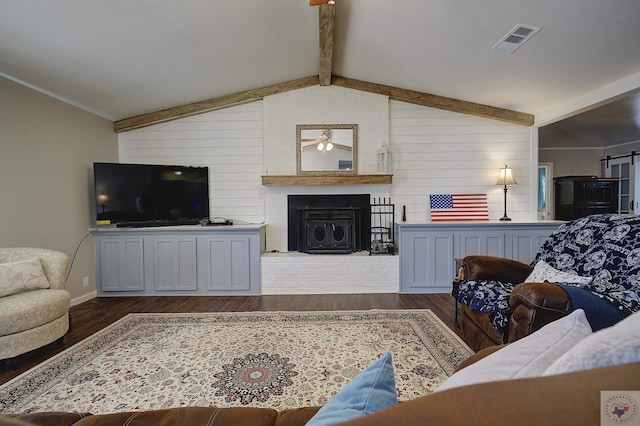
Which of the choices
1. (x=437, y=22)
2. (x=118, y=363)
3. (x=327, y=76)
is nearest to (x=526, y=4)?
(x=437, y=22)

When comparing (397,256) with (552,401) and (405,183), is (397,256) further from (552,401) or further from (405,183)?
(552,401)

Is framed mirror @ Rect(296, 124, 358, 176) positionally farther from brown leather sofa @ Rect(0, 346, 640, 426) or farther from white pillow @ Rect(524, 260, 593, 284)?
brown leather sofa @ Rect(0, 346, 640, 426)

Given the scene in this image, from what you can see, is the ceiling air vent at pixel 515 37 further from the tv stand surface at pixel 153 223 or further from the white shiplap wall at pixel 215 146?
the tv stand surface at pixel 153 223

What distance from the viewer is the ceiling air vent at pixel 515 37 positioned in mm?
2611

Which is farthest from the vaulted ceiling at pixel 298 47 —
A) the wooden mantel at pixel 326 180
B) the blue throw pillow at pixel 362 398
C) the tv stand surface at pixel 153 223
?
the blue throw pillow at pixel 362 398

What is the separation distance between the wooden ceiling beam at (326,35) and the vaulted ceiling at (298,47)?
0.39 feet

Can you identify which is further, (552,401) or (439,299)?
(439,299)

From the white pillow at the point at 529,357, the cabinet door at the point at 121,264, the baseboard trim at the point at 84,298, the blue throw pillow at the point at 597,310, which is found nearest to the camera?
the white pillow at the point at 529,357

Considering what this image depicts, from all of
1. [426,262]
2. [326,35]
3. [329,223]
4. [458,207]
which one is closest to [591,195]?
[458,207]

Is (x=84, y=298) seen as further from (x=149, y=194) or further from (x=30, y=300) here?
(x=30, y=300)

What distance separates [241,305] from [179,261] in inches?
43.6

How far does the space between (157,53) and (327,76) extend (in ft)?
6.80

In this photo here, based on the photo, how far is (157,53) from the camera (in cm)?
303

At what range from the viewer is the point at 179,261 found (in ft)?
13.1
